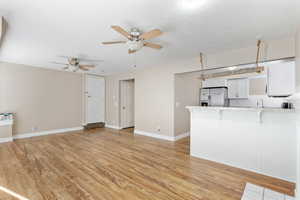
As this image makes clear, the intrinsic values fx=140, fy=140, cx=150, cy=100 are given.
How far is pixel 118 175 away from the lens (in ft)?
7.70

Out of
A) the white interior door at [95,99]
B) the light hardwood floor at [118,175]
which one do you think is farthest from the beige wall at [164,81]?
the light hardwood floor at [118,175]

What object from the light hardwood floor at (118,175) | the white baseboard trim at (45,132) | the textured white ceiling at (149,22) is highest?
the textured white ceiling at (149,22)

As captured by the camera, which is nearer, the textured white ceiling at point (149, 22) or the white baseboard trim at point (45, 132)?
the textured white ceiling at point (149, 22)

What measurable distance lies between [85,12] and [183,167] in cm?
301

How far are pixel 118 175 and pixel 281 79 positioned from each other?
12.5 feet

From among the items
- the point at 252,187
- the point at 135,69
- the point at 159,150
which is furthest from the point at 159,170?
the point at 135,69

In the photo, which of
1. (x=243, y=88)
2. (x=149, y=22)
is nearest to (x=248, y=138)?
(x=149, y=22)

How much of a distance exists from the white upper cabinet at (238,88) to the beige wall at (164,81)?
2.60 m

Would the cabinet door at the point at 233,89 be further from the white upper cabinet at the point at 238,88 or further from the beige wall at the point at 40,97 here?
the beige wall at the point at 40,97

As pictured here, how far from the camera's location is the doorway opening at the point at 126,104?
6164 millimetres

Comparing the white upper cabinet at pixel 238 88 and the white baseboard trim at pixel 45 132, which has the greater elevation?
the white upper cabinet at pixel 238 88

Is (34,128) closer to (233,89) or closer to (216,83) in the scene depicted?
(216,83)

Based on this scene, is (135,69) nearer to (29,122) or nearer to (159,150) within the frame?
(159,150)

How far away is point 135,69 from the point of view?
17.5ft
